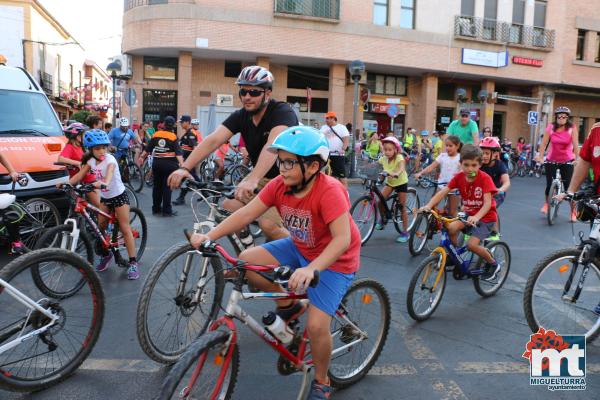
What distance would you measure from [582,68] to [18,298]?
120 feet

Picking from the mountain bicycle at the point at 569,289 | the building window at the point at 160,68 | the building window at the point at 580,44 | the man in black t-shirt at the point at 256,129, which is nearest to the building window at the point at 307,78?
the building window at the point at 160,68

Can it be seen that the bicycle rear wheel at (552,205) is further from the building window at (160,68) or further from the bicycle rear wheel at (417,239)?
the building window at (160,68)

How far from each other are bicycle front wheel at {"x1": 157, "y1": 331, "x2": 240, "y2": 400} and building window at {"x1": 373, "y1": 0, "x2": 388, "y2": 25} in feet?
86.3

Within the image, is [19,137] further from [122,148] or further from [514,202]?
[514,202]

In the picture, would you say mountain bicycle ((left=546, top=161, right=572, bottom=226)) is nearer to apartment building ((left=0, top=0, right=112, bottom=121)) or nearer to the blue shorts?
the blue shorts

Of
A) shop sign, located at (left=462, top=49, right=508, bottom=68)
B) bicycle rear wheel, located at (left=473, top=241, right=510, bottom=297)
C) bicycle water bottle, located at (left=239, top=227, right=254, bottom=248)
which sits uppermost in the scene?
shop sign, located at (left=462, top=49, right=508, bottom=68)

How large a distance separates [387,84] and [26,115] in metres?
24.5

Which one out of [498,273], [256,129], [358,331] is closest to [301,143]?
[358,331]

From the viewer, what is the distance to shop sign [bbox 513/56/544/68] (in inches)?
1160

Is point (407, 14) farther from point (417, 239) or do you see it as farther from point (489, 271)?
point (489, 271)

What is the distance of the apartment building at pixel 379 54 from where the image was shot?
79.2 feet

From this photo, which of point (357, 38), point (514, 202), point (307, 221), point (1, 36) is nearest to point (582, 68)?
point (357, 38)

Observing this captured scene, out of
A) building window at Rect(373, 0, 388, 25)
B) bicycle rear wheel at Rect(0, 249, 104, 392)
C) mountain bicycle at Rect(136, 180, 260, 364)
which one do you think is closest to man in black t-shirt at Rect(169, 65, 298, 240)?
mountain bicycle at Rect(136, 180, 260, 364)

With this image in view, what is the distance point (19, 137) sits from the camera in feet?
22.5
